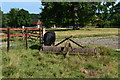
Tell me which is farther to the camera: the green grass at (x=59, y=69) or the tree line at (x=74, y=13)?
the tree line at (x=74, y=13)

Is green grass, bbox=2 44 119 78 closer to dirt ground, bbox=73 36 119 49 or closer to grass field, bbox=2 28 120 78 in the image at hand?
grass field, bbox=2 28 120 78

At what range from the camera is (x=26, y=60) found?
7398 mm

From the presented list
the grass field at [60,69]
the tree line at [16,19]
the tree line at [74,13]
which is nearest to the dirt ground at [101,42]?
the grass field at [60,69]

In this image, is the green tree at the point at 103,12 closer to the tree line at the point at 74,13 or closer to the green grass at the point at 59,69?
the tree line at the point at 74,13

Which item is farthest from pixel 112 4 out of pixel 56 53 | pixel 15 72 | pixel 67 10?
pixel 15 72

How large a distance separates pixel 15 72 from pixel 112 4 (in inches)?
1799

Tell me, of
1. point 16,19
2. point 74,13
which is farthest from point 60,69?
point 16,19

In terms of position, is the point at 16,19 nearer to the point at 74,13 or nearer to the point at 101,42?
the point at 74,13

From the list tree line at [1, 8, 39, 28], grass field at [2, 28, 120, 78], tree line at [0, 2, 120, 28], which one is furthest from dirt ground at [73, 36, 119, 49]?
tree line at [1, 8, 39, 28]

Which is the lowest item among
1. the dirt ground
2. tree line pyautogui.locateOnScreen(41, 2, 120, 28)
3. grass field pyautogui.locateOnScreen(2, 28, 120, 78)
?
grass field pyautogui.locateOnScreen(2, 28, 120, 78)

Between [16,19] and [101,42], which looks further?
[16,19]

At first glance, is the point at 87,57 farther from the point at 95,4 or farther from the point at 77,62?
the point at 95,4

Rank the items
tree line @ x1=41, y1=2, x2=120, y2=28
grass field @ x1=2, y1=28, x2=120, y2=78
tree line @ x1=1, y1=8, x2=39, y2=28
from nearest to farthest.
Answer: grass field @ x1=2, y1=28, x2=120, y2=78 < tree line @ x1=41, y1=2, x2=120, y2=28 < tree line @ x1=1, y1=8, x2=39, y2=28

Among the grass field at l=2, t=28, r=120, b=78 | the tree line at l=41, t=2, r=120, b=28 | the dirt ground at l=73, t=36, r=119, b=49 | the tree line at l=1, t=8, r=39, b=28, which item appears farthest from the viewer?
the tree line at l=1, t=8, r=39, b=28
